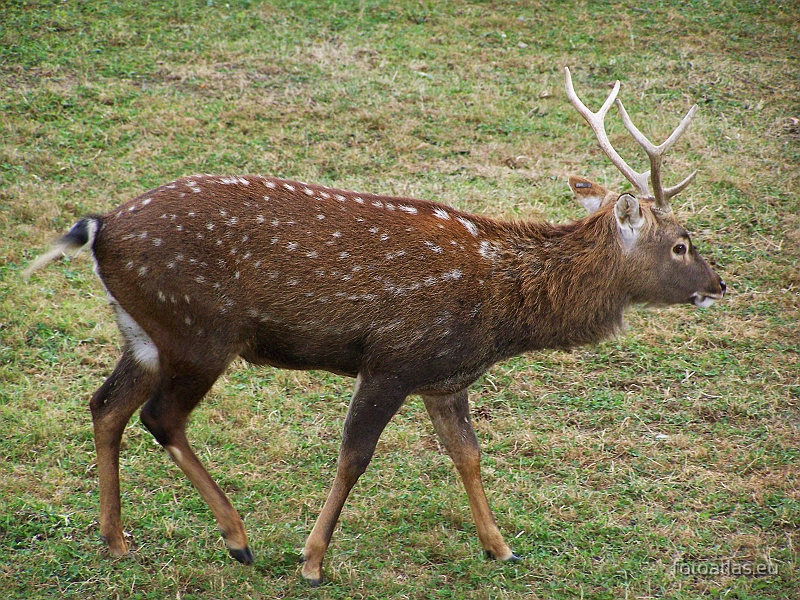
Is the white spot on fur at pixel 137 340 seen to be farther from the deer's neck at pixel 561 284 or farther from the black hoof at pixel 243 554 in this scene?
the deer's neck at pixel 561 284

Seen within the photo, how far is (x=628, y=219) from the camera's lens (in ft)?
15.7

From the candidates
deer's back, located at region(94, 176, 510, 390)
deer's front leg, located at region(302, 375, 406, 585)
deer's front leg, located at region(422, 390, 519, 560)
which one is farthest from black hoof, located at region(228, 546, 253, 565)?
deer's front leg, located at region(422, 390, 519, 560)

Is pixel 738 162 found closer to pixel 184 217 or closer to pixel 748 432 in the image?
pixel 748 432

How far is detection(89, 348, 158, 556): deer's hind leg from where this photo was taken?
458cm

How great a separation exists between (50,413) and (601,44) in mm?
8416

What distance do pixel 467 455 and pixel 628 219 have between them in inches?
60.0

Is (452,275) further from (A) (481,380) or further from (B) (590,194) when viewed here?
(A) (481,380)

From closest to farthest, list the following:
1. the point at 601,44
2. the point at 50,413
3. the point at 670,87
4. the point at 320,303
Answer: the point at 320,303, the point at 50,413, the point at 670,87, the point at 601,44

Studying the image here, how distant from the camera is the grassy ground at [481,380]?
15.5 feet

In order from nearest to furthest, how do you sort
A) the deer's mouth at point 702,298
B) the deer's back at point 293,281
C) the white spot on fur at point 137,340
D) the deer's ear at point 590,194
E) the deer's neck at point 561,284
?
the deer's back at point 293,281
the white spot on fur at point 137,340
the deer's neck at point 561,284
the deer's mouth at point 702,298
the deer's ear at point 590,194

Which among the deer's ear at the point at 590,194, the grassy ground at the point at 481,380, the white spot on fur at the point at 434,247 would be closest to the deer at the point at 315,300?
the white spot on fur at the point at 434,247

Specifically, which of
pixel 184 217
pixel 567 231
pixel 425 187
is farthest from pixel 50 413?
pixel 425 187

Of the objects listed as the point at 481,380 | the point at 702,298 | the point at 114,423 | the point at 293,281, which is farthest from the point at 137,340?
the point at 702,298

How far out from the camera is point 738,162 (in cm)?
892
